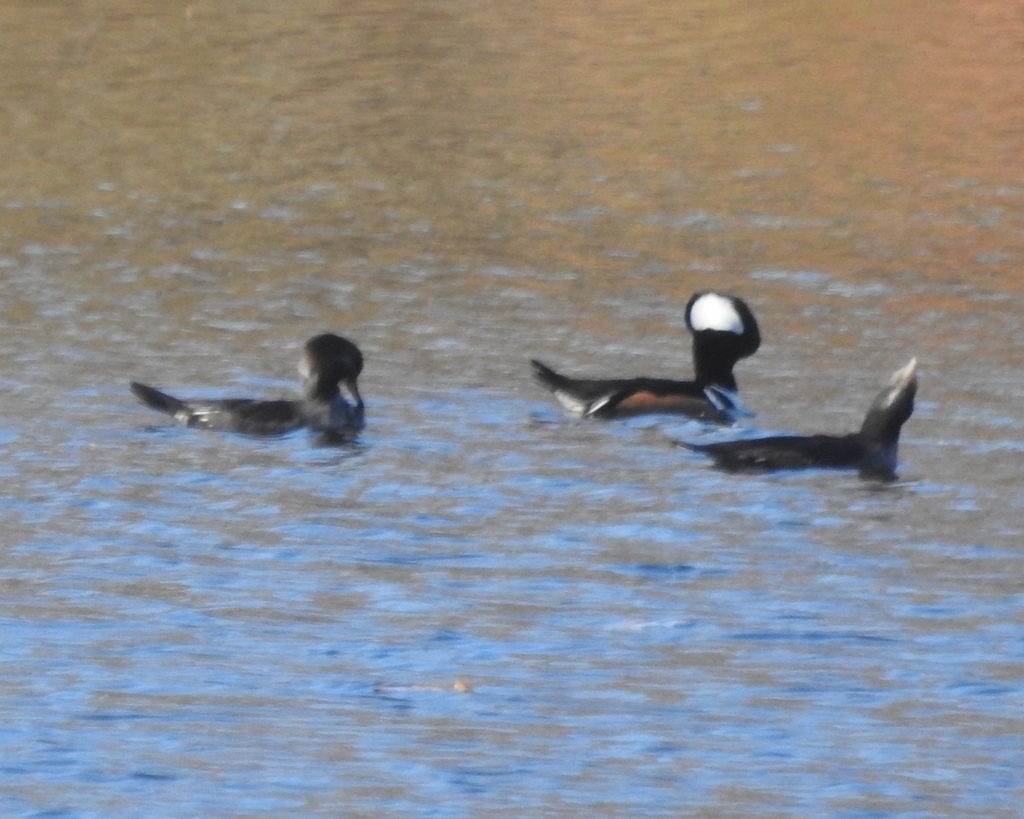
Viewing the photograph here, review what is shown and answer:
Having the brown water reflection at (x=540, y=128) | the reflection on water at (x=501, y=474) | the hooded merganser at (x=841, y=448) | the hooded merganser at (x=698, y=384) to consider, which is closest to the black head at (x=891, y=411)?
the hooded merganser at (x=841, y=448)

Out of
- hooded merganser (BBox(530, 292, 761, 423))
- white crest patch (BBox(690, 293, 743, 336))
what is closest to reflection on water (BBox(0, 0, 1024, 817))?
hooded merganser (BBox(530, 292, 761, 423))

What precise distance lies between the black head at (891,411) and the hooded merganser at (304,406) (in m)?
2.76

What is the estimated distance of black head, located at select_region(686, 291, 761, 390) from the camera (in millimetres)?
14031

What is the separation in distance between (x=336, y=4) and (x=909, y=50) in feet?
35.5

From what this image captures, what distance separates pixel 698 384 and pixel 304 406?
7.40 ft

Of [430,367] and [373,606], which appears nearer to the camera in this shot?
[373,606]

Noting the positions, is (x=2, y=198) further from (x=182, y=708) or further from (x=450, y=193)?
(x=182, y=708)

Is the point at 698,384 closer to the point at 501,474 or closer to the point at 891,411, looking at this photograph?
the point at 891,411

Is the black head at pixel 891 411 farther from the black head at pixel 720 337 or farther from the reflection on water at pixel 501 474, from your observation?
the black head at pixel 720 337

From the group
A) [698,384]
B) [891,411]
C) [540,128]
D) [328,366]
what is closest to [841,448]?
[891,411]

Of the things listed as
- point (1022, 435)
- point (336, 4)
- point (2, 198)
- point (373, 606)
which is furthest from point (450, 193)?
point (336, 4)

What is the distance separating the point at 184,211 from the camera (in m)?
21.7

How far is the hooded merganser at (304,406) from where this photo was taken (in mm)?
12992

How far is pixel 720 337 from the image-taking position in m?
14.1
